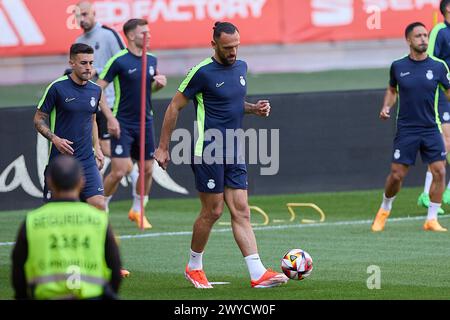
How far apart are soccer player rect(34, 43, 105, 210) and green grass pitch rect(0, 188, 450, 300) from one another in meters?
1.01

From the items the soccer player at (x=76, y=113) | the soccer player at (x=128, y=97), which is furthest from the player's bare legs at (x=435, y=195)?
the soccer player at (x=76, y=113)

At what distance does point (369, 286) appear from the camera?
12062 mm

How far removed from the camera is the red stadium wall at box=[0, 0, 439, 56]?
21094 mm

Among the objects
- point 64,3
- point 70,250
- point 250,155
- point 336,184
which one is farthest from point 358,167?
point 70,250

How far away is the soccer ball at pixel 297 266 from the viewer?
12.2 metres

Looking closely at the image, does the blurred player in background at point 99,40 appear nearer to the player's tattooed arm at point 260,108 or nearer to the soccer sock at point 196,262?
the soccer sock at point 196,262

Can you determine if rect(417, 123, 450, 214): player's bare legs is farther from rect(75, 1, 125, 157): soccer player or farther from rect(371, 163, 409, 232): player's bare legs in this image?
rect(75, 1, 125, 157): soccer player

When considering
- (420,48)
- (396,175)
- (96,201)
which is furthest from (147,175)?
(96,201)

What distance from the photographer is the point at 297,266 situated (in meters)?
12.2

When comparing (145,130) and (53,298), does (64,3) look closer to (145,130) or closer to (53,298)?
(145,130)

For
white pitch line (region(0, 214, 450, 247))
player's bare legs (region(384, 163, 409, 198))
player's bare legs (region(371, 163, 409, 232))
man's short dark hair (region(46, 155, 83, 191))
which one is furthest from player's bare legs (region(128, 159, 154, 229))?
man's short dark hair (region(46, 155, 83, 191))

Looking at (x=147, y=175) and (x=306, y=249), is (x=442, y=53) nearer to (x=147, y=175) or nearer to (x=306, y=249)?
(x=147, y=175)

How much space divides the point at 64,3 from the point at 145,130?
4.56 meters

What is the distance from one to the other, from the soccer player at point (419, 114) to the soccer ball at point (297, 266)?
430 centimetres
